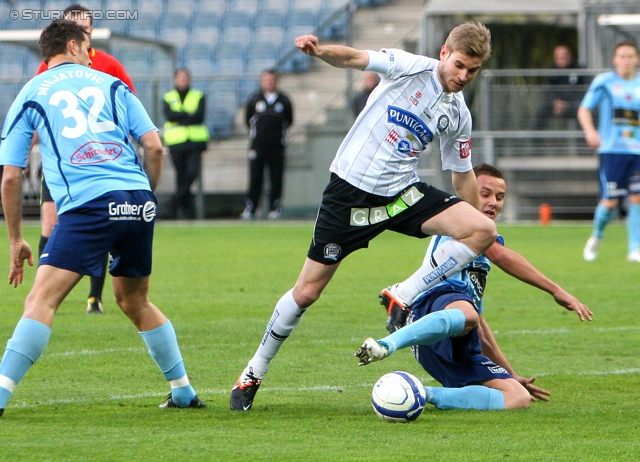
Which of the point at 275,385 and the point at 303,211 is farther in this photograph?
the point at 303,211

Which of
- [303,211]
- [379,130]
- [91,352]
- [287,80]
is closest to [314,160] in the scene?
[303,211]

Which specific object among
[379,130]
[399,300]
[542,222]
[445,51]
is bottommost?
[542,222]

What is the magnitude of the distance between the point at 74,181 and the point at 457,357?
2.07 metres

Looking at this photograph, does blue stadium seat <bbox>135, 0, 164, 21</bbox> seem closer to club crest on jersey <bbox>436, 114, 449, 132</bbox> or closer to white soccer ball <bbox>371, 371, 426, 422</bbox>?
club crest on jersey <bbox>436, 114, 449, 132</bbox>

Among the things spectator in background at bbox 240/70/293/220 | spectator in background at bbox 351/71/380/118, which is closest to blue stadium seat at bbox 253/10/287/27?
spectator in background at bbox 351/71/380/118

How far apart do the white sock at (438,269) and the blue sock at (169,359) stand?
111 centimetres

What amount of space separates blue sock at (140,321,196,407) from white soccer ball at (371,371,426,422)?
0.94 meters

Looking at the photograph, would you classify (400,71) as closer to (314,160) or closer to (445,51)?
(445,51)

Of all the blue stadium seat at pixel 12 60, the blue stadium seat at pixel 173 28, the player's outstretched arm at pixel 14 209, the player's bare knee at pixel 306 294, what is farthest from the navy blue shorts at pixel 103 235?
the blue stadium seat at pixel 173 28

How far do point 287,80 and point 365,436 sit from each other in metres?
18.3

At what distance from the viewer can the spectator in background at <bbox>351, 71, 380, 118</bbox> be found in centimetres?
1869

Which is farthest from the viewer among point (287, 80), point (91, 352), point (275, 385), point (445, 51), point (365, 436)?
point (287, 80)

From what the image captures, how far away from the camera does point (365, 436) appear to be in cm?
467

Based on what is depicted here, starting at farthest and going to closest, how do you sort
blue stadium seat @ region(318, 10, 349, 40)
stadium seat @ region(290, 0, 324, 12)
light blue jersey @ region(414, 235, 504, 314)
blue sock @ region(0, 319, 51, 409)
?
stadium seat @ region(290, 0, 324, 12) < blue stadium seat @ region(318, 10, 349, 40) < light blue jersey @ region(414, 235, 504, 314) < blue sock @ region(0, 319, 51, 409)
